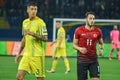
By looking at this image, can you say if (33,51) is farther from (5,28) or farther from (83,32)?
(5,28)

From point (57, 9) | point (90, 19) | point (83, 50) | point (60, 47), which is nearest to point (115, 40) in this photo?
point (60, 47)

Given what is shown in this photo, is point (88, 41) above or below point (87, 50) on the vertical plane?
above

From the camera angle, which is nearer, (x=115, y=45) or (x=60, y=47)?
(x=60, y=47)

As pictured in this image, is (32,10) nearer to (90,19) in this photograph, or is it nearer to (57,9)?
(90,19)

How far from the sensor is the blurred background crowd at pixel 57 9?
37.6 meters

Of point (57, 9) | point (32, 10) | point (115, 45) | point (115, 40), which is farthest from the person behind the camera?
point (57, 9)

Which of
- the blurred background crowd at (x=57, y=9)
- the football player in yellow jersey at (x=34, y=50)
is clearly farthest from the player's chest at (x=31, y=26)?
the blurred background crowd at (x=57, y=9)

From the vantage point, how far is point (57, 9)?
38.2 meters

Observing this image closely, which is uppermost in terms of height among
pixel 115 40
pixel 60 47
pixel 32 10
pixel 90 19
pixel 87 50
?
pixel 32 10

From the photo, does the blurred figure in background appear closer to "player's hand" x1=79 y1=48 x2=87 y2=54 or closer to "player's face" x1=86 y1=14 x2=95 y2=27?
"player's face" x1=86 y1=14 x2=95 y2=27

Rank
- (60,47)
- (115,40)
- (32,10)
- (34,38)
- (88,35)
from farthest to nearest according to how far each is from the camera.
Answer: (115,40) → (60,47) → (88,35) → (34,38) → (32,10)

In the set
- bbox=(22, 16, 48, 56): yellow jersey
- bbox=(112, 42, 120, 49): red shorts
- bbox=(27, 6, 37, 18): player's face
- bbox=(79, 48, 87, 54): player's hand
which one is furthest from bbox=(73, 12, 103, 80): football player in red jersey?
bbox=(112, 42, 120, 49): red shorts

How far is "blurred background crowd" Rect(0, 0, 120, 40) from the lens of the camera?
3759 centimetres

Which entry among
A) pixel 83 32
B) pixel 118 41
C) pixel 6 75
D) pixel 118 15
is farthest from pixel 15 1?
pixel 83 32
